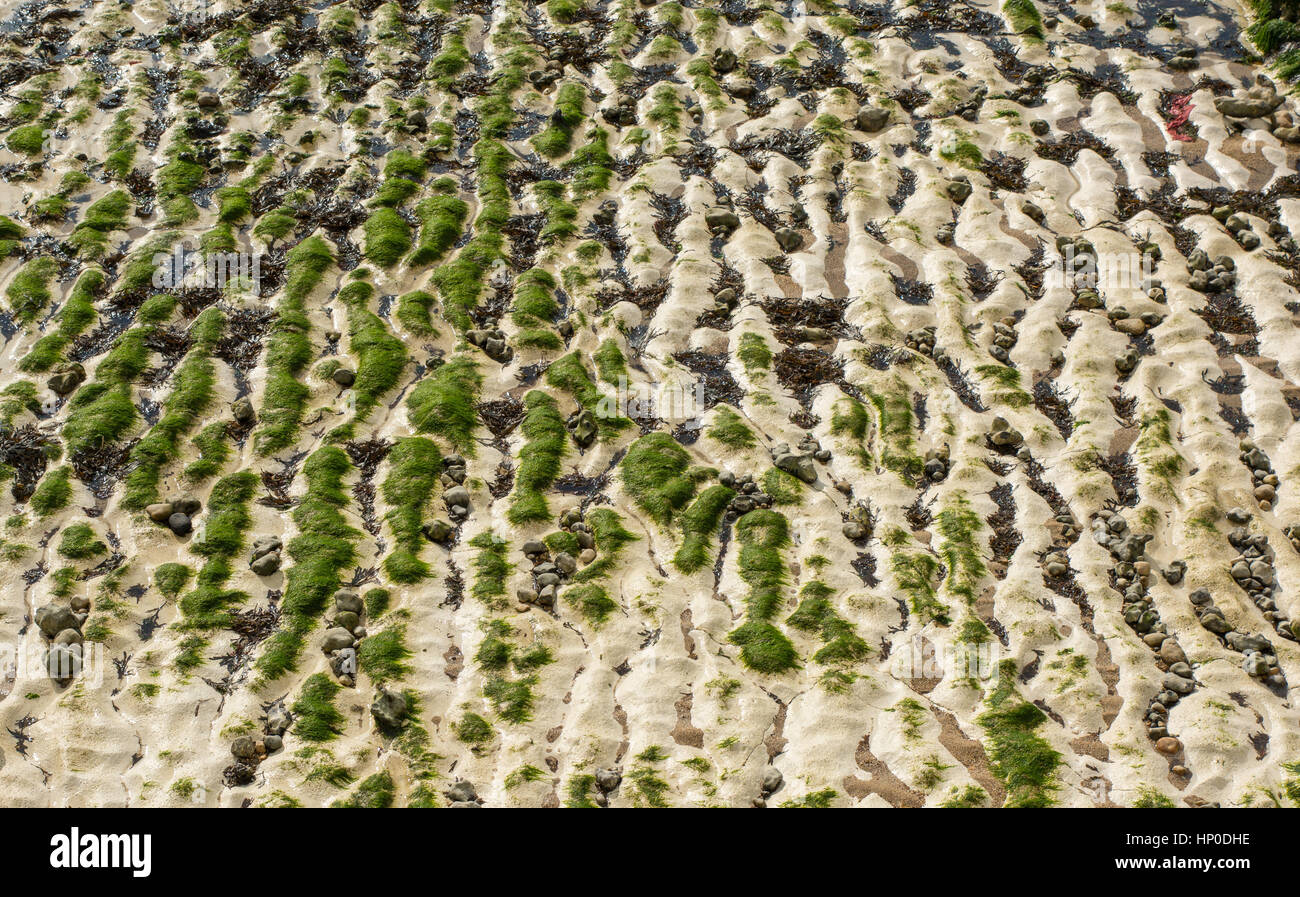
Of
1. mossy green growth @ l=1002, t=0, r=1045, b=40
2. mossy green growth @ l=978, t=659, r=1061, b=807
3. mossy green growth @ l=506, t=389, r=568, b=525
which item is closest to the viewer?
mossy green growth @ l=978, t=659, r=1061, b=807

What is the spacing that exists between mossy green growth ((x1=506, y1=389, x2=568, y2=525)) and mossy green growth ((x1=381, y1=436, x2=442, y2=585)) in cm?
92

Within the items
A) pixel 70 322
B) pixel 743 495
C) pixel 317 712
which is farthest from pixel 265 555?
pixel 70 322

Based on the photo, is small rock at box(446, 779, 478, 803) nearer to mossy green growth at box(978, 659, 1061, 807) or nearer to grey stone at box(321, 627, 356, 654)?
grey stone at box(321, 627, 356, 654)

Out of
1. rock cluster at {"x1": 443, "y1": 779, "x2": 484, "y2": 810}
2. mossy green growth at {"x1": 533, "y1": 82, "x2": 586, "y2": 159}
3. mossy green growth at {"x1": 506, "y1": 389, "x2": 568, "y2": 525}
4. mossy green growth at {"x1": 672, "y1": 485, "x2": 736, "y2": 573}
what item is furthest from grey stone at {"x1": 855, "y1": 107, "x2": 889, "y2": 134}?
rock cluster at {"x1": 443, "y1": 779, "x2": 484, "y2": 810}

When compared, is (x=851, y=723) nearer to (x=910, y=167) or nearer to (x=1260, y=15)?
(x=910, y=167)

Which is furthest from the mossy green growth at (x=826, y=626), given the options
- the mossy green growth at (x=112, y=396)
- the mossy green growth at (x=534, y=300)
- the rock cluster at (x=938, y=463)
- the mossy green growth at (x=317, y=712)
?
the mossy green growth at (x=112, y=396)

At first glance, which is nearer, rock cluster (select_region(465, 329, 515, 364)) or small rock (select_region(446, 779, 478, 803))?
small rock (select_region(446, 779, 478, 803))

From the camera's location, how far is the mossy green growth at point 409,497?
9.19 meters

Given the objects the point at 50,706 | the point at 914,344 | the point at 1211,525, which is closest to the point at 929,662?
the point at 1211,525

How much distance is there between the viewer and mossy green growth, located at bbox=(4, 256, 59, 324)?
39.4ft

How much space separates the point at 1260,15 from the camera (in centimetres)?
1595

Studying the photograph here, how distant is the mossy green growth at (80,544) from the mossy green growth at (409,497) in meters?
2.78

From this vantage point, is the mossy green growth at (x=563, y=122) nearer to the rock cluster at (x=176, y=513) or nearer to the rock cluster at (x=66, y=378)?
the rock cluster at (x=66, y=378)

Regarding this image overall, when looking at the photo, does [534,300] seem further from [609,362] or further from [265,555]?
[265,555]
